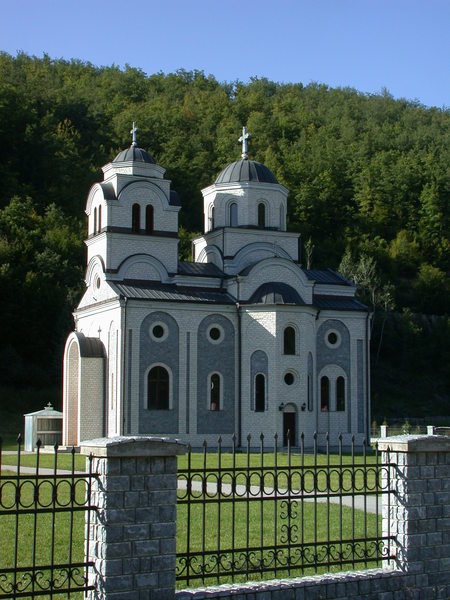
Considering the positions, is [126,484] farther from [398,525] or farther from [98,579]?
[398,525]

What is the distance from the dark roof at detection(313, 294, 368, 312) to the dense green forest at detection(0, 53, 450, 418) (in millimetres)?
17543

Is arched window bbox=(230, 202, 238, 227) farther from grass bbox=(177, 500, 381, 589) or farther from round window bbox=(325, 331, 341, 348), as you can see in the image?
grass bbox=(177, 500, 381, 589)

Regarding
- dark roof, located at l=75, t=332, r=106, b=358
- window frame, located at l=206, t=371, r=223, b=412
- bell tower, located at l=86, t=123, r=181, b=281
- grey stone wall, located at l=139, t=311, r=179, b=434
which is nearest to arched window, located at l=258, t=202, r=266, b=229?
bell tower, located at l=86, t=123, r=181, b=281

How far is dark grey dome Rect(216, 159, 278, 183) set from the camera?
1247 inches

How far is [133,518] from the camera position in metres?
7.07

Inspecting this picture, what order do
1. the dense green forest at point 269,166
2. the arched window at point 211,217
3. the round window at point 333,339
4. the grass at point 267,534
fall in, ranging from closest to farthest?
the grass at point 267,534, the round window at point 333,339, the arched window at point 211,217, the dense green forest at point 269,166

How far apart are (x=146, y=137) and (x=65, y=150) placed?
26.5 feet

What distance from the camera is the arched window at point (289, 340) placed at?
28.5 metres

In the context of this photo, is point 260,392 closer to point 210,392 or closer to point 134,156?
point 210,392

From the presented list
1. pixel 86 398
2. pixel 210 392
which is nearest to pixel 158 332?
pixel 210 392

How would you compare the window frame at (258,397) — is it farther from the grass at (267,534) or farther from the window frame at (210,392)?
the grass at (267,534)

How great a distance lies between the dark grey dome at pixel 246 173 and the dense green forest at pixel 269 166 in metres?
16.2

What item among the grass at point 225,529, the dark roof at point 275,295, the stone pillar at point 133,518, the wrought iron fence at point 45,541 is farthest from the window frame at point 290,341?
the stone pillar at point 133,518

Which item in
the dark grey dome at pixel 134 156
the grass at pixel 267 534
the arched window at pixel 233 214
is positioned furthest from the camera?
the arched window at pixel 233 214
